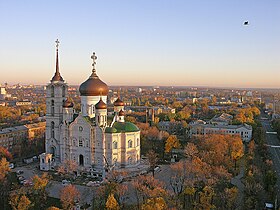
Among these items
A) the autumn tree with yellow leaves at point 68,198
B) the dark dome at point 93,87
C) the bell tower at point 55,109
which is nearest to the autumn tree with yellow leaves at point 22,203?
the autumn tree with yellow leaves at point 68,198

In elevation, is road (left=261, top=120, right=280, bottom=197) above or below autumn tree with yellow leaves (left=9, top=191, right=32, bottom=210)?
below

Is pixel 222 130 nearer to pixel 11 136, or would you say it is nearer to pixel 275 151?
pixel 275 151

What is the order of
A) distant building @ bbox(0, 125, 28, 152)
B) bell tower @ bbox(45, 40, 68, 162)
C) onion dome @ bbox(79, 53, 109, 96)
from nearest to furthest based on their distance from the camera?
1. onion dome @ bbox(79, 53, 109, 96)
2. bell tower @ bbox(45, 40, 68, 162)
3. distant building @ bbox(0, 125, 28, 152)

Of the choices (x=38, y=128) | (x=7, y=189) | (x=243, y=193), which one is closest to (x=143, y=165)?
(x=243, y=193)

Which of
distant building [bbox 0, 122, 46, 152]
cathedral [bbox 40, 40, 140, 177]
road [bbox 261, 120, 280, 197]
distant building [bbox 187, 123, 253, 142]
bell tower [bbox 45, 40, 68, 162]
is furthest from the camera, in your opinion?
distant building [bbox 187, 123, 253, 142]

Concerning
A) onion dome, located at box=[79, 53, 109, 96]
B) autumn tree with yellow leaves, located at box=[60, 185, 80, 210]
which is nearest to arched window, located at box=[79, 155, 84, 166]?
onion dome, located at box=[79, 53, 109, 96]

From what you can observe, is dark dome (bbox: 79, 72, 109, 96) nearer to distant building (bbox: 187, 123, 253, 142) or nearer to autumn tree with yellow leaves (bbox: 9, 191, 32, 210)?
autumn tree with yellow leaves (bbox: 9, 191, 32, 210)
